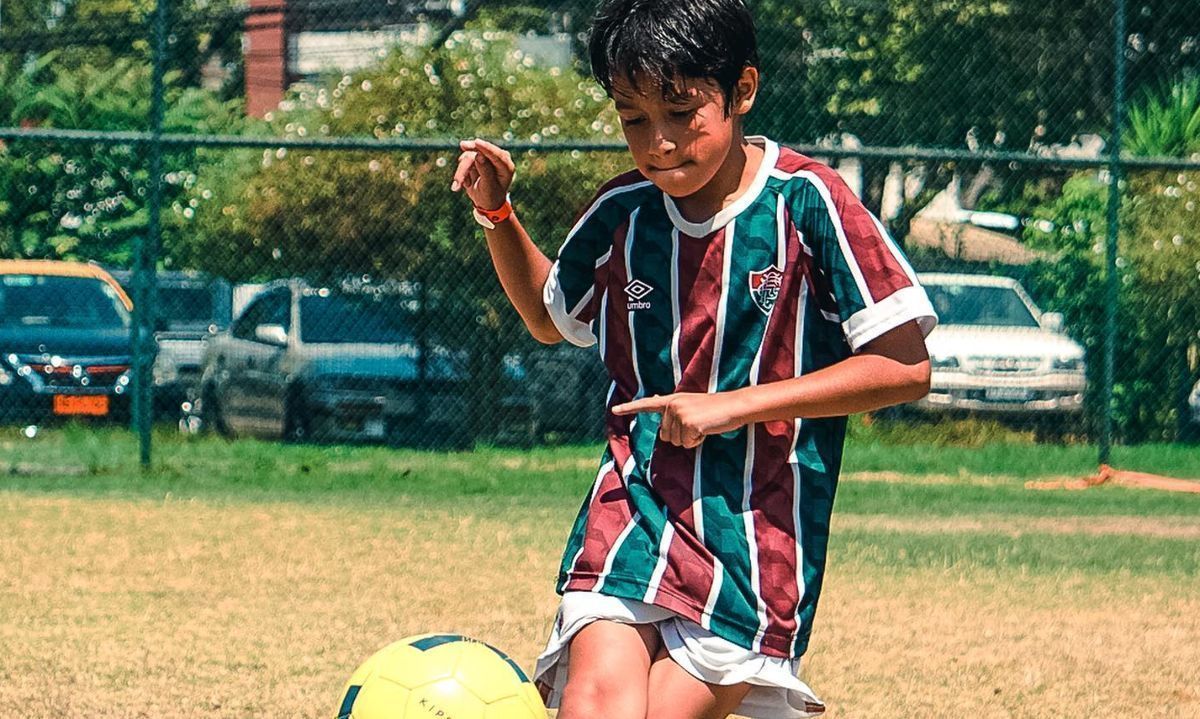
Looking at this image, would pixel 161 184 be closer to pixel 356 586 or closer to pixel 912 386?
pixel 356 586

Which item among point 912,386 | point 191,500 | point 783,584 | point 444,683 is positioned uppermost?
point 912,386

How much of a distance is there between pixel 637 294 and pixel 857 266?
361 mm

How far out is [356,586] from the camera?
23.5 feet

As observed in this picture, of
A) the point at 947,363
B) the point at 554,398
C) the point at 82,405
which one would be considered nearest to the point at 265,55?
the point at 82,405

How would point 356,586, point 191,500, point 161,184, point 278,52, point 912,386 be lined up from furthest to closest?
point 278,52 < point 161,184 < point 191,500 < point 356,586 < point 912,386

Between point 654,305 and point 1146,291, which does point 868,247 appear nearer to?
Answer: point 654,305

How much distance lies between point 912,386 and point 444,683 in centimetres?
89


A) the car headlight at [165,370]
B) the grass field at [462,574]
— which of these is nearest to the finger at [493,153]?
the grass field at [462,574]

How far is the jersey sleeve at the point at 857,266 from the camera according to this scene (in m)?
2.83

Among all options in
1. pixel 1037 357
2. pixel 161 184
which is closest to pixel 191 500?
pixel 161 184

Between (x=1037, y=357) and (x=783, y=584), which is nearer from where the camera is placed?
(x=783, y=584)

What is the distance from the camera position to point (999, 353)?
468 inches

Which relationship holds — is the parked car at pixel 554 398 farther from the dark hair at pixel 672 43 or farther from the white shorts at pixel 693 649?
the dark hair at pixel 672 43

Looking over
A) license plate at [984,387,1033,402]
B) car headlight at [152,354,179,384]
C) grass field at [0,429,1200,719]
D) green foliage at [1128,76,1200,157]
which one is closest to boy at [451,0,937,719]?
grass field at [0,429,1200,719]
